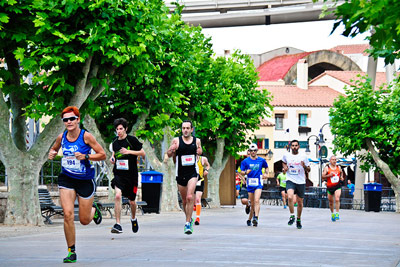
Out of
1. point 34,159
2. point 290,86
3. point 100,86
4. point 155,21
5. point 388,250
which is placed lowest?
point 388,250

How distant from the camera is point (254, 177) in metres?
19.9

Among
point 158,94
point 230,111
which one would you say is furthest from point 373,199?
point 158,94

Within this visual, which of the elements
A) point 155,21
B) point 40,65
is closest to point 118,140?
point 40,65

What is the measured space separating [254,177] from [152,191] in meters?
10.4

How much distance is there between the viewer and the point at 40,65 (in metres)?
18.5

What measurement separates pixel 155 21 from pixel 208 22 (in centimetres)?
4767

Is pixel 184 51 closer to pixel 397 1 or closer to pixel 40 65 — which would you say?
pixel 40 65

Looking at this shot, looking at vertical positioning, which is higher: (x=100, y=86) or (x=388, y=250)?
(x=100, y=86)

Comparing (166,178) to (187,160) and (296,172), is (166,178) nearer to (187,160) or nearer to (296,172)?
(296,172)

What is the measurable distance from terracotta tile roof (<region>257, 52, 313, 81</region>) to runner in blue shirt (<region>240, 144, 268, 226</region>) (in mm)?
67749

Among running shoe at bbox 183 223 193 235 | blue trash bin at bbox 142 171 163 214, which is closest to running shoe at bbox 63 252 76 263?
Answer: running shoe at bbox 183 223 193 235

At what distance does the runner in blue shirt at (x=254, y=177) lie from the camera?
65.1ft

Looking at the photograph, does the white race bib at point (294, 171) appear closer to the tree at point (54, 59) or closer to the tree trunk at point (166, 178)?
the tree at point (54, 59)

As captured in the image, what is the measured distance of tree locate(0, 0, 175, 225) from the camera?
18234mm
